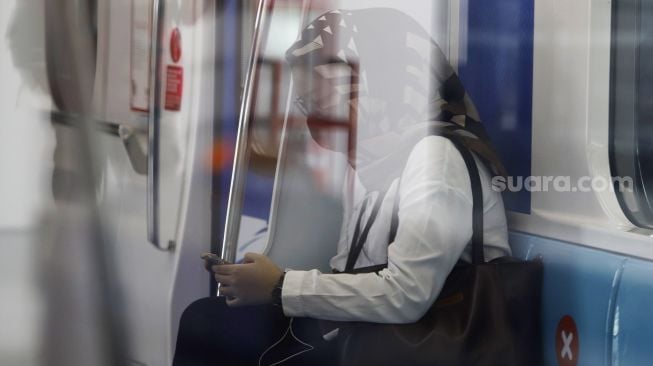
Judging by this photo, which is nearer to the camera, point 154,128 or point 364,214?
point 154,128

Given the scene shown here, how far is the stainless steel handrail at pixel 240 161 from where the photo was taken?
5.11ft

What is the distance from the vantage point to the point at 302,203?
164 cm

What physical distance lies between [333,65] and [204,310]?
1.57 ft

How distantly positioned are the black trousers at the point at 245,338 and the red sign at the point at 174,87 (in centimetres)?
33

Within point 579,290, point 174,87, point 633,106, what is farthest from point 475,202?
point 174,87

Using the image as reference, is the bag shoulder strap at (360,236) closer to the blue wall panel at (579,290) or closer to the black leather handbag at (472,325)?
the black leather handbag at (472,325)

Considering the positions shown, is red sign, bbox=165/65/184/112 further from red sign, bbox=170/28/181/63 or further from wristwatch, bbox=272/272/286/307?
wristwatch, bbox=272/272/286/307

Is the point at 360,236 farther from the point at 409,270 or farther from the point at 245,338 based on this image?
the point at 245,338

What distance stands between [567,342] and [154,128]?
1.03 metres

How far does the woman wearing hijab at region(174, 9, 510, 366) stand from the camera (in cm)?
160

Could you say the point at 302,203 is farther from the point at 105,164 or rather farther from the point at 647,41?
the point at 647,41

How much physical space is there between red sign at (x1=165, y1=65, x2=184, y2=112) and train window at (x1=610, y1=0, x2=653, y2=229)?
0.98 m

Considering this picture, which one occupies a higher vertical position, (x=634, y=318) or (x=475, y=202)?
(x=475, y=202)

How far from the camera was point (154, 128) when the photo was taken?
4.93 ft
